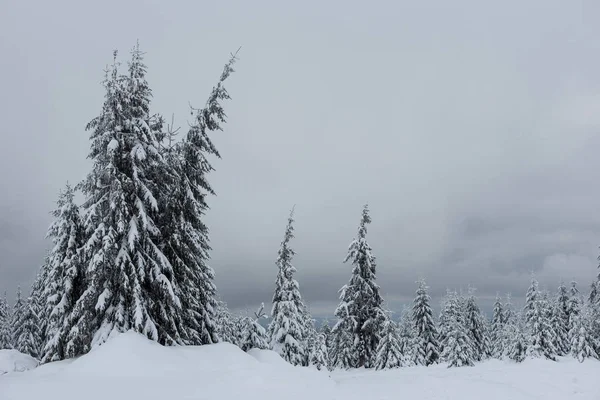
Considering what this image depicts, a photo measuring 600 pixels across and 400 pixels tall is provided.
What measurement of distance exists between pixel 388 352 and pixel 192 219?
19.1 metres

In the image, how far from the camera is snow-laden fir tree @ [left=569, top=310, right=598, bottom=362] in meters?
38.2

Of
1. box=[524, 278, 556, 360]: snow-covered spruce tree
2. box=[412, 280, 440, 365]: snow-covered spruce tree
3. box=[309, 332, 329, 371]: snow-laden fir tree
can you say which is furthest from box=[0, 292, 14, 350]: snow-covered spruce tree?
Result: box=[524, 278, 556, 360]: snow-covered spruce tree

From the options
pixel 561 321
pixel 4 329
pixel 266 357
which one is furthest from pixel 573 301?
pixel 4 329

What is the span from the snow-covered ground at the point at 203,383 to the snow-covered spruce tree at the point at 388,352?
14.5 meters

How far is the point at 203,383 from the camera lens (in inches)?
388

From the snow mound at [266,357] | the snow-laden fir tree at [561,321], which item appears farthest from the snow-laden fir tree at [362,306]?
the snow-laden fir tree at [561,321]

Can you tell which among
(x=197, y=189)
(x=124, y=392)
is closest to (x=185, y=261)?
(x=197, y=189)

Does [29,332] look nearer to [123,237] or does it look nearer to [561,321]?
[123,237]

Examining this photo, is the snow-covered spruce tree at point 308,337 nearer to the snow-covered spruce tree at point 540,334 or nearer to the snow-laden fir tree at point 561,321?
the snow-covered spruce tree at point 540,334

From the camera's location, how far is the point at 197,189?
67.4ft

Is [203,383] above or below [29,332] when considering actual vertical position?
below

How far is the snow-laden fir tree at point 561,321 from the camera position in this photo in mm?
48094

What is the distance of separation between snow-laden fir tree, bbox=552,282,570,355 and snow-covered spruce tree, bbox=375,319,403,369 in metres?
30.7

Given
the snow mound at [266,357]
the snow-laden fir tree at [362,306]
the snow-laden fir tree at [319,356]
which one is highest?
the snow-laden fir tree at [362,306]
